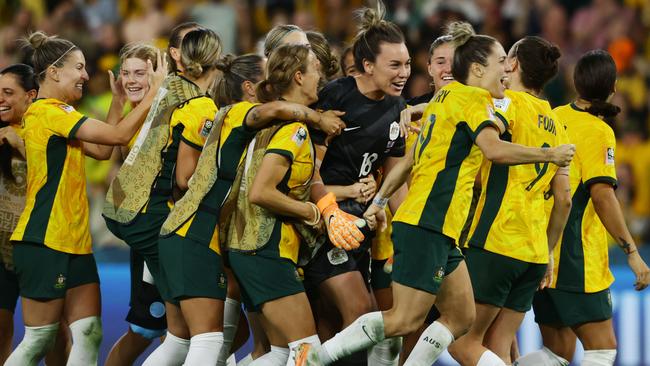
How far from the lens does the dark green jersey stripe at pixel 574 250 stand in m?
6.88

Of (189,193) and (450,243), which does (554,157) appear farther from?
(189,193)

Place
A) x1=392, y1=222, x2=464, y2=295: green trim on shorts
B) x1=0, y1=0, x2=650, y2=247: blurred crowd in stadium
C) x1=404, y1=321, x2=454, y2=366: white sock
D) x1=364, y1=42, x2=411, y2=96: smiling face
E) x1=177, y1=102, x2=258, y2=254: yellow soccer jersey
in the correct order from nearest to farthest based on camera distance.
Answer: x1=392, y1=222, x2=464, y2=295: green trim on shorts < x1=404, y1=321, x2=454, y2=366: white sock < x1=177, y1=102, x2=258, y2=254: yellow soccer jersey < x1=364, y1=42, x2=411, y2=96: smiling face < x1=0, y1=0, x2=650, y2=247: blurred crowd in stadium

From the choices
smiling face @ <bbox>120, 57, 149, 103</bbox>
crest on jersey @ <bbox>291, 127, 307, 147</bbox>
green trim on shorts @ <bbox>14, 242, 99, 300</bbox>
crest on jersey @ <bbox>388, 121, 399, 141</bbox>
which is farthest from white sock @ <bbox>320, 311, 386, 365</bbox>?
smiling face @ <bbox>120, 57, 149, 103</bbox>

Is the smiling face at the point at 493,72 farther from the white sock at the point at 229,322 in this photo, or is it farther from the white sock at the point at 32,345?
the white sock at the point at 32,345

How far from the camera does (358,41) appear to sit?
689cm

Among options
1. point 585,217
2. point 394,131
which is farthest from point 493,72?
point 585,217

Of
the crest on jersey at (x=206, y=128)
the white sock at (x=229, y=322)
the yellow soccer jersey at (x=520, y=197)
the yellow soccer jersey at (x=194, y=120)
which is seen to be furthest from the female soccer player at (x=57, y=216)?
the yellow soccer jersey at (x=520, y=197)

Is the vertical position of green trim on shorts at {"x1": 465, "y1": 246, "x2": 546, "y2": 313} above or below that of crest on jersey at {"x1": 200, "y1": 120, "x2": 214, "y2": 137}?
below

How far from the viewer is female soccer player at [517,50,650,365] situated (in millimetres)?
6840

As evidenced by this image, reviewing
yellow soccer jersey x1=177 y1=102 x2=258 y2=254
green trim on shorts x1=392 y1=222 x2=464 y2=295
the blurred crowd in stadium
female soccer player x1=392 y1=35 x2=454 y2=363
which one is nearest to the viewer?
green trim on shorts x1=392 y1=222 x2=464 y2=295

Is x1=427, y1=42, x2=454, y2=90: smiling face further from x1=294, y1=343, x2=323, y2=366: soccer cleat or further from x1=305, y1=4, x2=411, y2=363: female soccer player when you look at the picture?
x1=294, y1=343, x2=323, y2=366: soccer cleat

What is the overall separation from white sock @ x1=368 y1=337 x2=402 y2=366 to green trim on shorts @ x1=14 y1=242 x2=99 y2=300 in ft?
5.98

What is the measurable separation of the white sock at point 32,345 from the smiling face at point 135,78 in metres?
1.52

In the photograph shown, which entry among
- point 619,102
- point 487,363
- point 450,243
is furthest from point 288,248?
point 619,102
